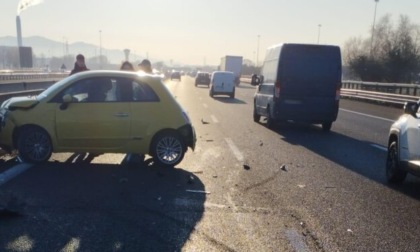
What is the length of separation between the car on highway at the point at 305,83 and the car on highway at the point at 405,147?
6054 mm

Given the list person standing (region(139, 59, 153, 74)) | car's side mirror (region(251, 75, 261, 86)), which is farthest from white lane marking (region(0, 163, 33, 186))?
car's side mirror (region(251, 75, 261, 86))

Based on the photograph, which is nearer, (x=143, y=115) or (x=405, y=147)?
(x=405, y=147)

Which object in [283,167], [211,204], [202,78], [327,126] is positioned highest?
[211,204]

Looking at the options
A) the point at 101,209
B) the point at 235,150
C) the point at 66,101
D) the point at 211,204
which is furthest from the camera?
the point at 235,150

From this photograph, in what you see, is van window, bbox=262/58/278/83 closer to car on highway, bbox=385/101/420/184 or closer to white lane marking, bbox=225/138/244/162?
white lane marking, bbox=225/138/244/162

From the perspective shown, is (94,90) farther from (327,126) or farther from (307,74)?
(327,126)

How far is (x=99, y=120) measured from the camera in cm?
789

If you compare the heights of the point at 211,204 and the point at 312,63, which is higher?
the point at 312,63

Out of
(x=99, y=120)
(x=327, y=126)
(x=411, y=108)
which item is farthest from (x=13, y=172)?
(x=327, y=126)

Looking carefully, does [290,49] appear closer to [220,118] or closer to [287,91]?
[287,91]

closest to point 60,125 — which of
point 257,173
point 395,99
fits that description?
point 257,173

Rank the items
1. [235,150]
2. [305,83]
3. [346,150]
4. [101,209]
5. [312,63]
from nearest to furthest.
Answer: [101,209]
[235,150]
[346,150]
[312,63]
[305,83]

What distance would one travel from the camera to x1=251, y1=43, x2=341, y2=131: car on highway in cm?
1345

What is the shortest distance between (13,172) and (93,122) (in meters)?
1.47
